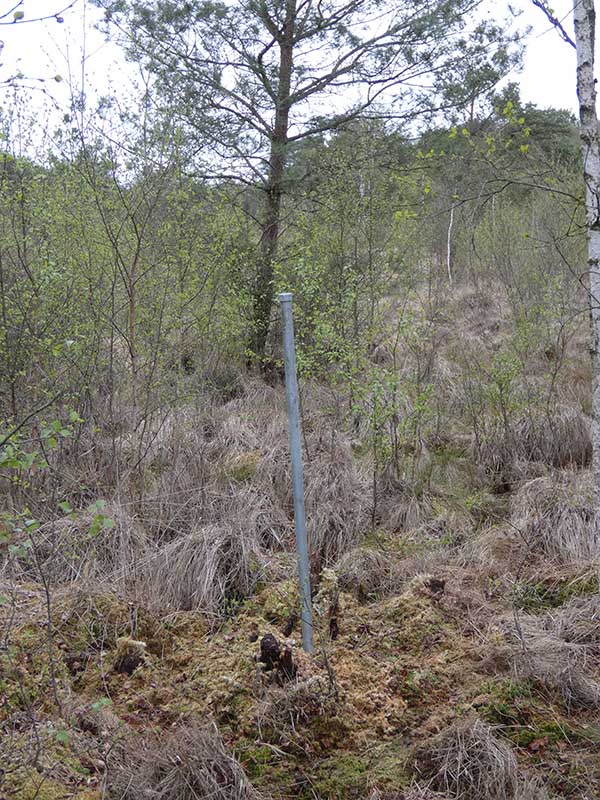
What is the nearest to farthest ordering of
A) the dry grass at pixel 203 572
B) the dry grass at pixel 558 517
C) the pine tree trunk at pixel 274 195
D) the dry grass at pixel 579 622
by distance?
the dry grass at pixel 579 622
the dry grass at pixel 203 572
the dry grass at pixel 558 517
the pine tree trunk at pixel 274 195

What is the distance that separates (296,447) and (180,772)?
148 centimetres

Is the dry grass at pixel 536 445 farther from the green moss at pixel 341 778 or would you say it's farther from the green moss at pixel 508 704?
the green moss at pixel 341 778

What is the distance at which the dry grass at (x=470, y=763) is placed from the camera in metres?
2.73

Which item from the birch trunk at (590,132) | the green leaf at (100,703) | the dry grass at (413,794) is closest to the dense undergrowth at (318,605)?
the dry grass at (413,794)

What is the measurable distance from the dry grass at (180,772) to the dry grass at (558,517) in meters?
2.77

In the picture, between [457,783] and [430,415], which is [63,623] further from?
[430,415]

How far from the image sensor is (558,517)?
4.94 meters

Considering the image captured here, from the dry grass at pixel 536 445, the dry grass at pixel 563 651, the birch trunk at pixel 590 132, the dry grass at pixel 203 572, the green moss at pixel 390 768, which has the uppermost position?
the birch trunk at pixel 590 132

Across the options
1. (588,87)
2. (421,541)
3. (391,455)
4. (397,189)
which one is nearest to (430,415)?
(391,455)

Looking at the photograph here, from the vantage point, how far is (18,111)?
18.6 feet

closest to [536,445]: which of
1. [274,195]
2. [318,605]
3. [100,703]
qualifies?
[318,605]

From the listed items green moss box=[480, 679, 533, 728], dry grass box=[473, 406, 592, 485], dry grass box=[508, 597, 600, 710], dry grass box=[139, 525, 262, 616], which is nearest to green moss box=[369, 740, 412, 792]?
green moss box=[480, 679, 533, 728]

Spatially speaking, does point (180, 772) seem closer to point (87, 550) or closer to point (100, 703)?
point (100, 703)

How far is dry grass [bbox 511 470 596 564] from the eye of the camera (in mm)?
4673
